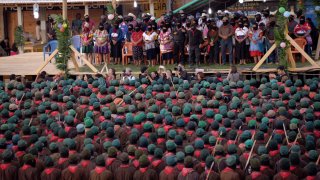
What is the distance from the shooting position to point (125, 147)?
14438mm

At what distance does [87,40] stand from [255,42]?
5.35m

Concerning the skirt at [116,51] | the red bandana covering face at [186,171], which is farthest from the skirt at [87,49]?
the red bandana covering face at [186,171]

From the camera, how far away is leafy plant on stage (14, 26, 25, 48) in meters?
33.4

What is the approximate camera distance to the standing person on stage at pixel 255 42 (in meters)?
23.4

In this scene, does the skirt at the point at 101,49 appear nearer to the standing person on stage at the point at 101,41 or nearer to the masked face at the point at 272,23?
the standing person on stage at the point at 101,41

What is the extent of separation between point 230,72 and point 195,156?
8273 millimetres

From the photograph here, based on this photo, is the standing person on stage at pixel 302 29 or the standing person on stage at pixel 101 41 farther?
the standing person on stage at pixel 101 41

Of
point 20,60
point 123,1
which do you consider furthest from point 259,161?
point 123,1

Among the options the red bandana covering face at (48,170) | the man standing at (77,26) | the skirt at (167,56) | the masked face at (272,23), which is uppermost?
the man standing at (77,26)

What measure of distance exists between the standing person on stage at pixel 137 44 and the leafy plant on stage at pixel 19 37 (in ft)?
34.0

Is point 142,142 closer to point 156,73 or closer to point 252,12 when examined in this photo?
point 156,73

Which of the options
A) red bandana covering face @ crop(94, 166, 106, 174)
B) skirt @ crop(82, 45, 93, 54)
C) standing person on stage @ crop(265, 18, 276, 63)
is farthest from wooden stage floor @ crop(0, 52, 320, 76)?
red bandana covering face @ crop(94, 166, 106, 174)

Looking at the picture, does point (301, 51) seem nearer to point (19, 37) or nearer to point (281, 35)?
point (281, 35)

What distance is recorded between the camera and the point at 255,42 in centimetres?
2348
